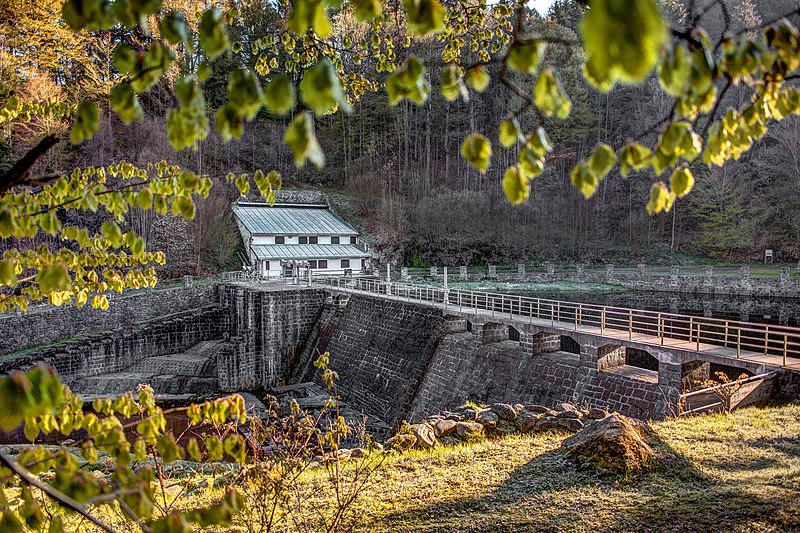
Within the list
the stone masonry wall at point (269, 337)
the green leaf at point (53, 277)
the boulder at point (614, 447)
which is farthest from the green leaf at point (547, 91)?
the stone masonry wall at point (269, 337)

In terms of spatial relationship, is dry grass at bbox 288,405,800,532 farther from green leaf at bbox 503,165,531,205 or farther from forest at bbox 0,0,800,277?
forest at bbox 0,0,800,277

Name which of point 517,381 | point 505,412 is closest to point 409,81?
point 505,412

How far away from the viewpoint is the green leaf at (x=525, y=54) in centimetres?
180

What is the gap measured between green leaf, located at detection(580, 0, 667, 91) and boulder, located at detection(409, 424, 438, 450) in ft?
26.3

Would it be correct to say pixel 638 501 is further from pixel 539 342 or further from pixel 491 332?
pixel 491 332

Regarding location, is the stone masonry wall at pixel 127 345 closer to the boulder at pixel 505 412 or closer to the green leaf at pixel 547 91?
the boulder at pixel 505 412

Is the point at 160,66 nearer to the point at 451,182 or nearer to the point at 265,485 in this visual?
the point at 265,485

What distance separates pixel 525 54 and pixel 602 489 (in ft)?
17.5

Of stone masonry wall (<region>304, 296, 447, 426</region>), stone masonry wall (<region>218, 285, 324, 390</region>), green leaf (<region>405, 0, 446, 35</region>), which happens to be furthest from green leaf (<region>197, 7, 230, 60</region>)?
stone masonry wall (<region>218, 285, 324, 390</region>)

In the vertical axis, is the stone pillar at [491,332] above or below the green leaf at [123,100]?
below

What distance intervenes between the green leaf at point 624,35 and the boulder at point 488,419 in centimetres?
876

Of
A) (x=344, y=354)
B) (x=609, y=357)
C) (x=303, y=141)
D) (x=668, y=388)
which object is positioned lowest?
(x=344, y=354)

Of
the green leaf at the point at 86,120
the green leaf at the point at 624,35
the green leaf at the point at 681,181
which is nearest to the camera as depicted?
the green leaf at the point at 624,35

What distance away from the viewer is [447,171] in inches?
1858
